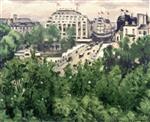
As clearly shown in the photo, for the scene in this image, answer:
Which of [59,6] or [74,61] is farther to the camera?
[59,6]

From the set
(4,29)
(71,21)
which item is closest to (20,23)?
(4,29)

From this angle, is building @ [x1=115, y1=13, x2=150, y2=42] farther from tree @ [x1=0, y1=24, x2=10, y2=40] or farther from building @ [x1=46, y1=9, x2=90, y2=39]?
tree @ [x1=0, y1=24, x2=10, y2=40]

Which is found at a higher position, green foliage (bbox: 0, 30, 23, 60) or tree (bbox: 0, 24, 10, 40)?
tree (bbox: 0, 24, 10, 40)

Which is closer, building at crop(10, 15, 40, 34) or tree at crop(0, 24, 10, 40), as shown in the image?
building at crop(10, 15, 40, 34)

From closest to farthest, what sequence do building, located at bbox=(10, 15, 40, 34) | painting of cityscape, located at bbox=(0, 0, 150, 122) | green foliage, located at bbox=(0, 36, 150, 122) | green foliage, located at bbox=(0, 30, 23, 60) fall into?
green foliage, located at bbox=(0, 36, 150, 122), painting of cityscape, located at bbox=(0, 0, 150, 122), green foliage, located at bbox=(0, 30, 23, 60), building, located at bbox=(10, 15, 40, 34)

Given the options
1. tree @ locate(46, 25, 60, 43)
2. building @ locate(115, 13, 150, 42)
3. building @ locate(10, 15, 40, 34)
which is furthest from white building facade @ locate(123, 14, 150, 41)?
building @ locate(10, 15, 40, 34)

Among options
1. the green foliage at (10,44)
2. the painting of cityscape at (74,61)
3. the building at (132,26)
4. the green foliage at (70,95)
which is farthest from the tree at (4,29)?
the green foliage at (70,95)

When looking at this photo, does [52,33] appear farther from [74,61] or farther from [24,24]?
[74,61]
